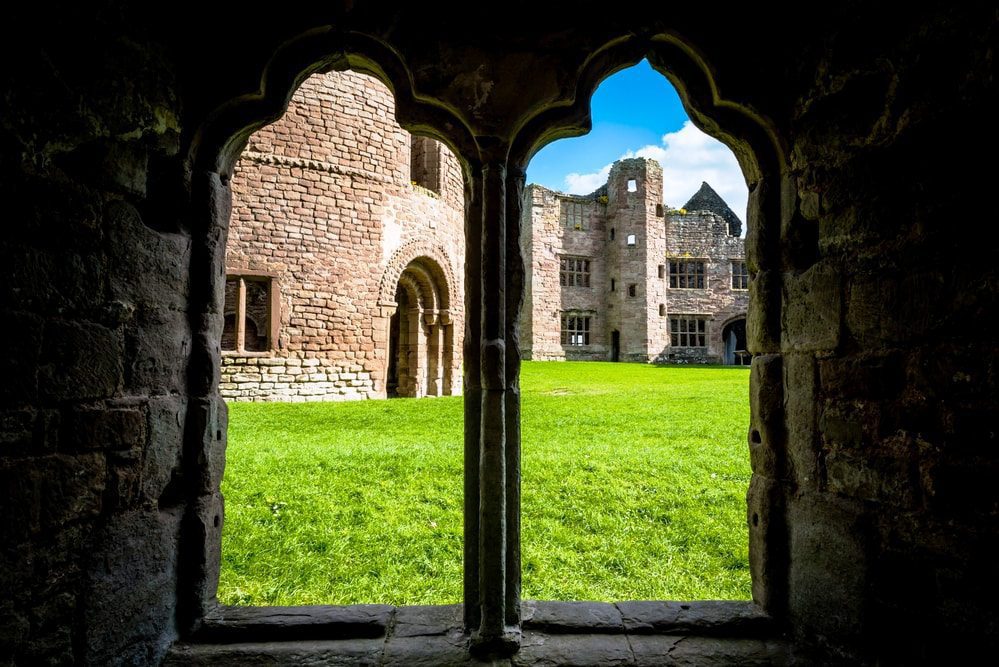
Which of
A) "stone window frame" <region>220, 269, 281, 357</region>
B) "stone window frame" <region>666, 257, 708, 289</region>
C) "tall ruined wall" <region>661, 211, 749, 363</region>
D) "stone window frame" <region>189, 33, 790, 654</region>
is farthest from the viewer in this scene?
"stone window frame" <region>666, 257, 708, 289</region>

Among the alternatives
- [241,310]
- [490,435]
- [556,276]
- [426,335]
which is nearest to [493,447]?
[490,435]

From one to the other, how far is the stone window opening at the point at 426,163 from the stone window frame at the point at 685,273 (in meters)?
17.1

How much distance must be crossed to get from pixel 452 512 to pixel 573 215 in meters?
24.8

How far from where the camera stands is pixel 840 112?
2.11 m

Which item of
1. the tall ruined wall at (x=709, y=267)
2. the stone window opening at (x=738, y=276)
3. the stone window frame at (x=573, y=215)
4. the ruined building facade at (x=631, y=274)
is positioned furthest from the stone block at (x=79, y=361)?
the stone window opening at (x=738, y=276)

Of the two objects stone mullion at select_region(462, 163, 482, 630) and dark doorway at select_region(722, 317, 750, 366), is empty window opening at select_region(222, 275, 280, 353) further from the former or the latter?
dark doorway at select_region(722, 317, 750, 366)

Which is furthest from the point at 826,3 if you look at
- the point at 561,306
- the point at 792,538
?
the point at 561,306

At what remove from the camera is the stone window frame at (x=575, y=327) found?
88.2 feet

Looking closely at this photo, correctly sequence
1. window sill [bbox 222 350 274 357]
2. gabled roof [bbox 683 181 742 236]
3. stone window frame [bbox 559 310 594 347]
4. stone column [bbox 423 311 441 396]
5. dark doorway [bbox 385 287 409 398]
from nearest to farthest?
1. window sill [bbox 222 350 274 357]
2. stone column [bbox 423 311 441 396]
3. dark doorway [bbox 385 287 409 398]
4. stone window frame [bbox 559 310 594 347]
5. gabled roof [bbox 683 181 742 236]

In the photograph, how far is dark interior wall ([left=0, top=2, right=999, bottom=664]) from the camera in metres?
1.67

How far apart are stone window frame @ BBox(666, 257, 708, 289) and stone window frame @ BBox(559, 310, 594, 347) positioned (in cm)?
449

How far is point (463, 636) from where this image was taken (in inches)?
84.9

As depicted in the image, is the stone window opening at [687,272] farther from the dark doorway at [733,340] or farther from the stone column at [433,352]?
the stone column at [433,352]

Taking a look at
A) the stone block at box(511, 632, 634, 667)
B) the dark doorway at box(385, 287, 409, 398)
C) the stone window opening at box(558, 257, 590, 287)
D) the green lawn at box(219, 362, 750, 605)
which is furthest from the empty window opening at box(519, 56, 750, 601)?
the dark doorway at box(385, 287, 409, 398)
